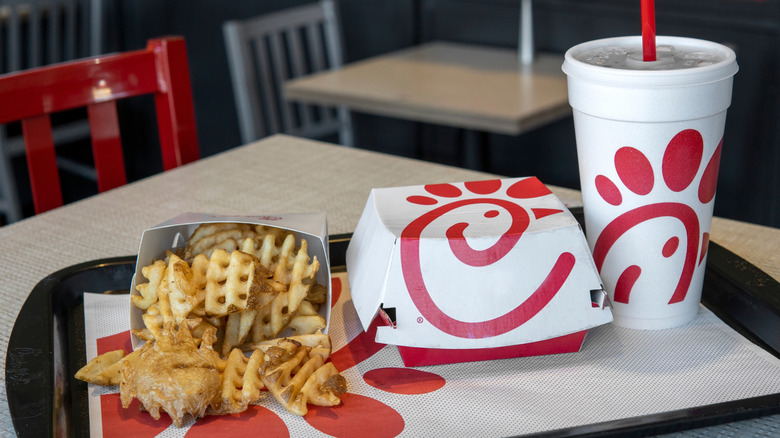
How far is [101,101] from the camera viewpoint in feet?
4.33

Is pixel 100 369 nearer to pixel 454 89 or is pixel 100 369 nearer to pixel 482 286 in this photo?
pixel 482 286

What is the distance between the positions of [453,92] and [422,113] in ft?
0.53

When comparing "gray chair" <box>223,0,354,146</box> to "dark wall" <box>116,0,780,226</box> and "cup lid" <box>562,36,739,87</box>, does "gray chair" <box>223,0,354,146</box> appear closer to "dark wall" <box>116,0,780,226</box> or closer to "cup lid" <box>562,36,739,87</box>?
"dark wall" <box>116,0,780,226</box>

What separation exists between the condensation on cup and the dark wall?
2.01 meters

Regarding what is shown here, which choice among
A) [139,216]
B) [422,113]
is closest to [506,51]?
[422,113]

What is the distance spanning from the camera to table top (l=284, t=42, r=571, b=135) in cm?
216

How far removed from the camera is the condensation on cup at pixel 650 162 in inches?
26.3

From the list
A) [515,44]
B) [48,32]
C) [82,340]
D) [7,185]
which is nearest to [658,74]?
[82,340]

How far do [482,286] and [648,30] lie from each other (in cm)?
26

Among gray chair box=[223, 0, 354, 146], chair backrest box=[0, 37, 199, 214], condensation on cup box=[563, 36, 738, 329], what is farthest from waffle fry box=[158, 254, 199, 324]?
gray chair box=[223, 0, 354, 146]

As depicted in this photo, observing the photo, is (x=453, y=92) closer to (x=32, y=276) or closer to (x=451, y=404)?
(x=32, y=276)

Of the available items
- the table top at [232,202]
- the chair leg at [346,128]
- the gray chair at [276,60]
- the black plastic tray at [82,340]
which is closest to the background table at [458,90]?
the gray chair at [276,60]

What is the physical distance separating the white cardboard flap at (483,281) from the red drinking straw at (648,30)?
0.16 meters

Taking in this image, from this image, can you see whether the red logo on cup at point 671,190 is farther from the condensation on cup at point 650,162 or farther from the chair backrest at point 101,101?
the chair backrest at point 101,101
